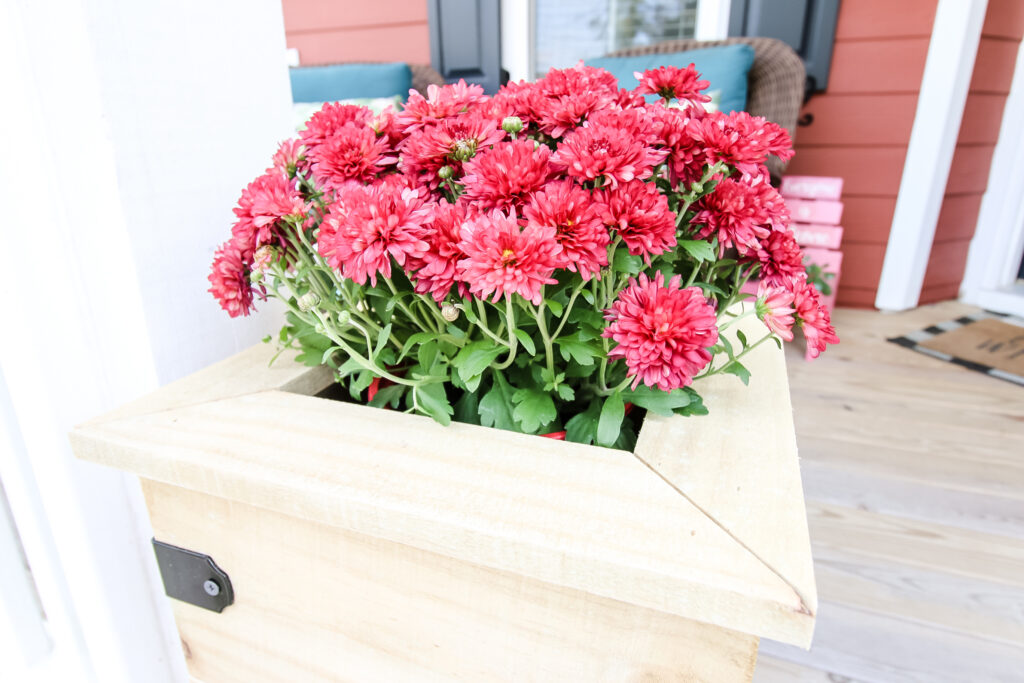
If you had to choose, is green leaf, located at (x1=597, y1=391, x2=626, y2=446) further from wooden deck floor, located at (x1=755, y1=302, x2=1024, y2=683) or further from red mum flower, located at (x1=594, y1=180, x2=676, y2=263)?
wooden deck floor, located at (x1=755, y1=302, x2=1024, y2=683)

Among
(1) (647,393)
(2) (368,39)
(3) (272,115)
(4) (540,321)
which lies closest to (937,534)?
(1) (647,393)

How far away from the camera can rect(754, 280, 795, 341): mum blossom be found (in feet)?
1.50

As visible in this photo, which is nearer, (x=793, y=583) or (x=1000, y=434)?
(x=793, y=583)

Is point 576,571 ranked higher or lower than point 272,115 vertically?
lower

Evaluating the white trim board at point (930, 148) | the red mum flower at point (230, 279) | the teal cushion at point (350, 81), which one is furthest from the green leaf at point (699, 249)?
the white trim board at point (930, 148)

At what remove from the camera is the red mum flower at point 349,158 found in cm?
47

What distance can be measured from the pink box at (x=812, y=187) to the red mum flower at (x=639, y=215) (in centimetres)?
202

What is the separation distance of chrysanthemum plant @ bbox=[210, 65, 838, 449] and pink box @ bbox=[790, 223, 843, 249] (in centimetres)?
188

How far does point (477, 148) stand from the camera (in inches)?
18.2

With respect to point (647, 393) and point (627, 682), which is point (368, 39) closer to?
point (647, 393)

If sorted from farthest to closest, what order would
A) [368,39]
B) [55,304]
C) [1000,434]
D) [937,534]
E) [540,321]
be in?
[368,39] < [1000,434] < [937,534] < [55,304] < [540,321]

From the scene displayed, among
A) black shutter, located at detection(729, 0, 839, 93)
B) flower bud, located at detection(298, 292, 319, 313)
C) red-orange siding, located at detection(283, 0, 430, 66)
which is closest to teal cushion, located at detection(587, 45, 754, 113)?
black shutter, located at detection(729, 0, 839, 93)

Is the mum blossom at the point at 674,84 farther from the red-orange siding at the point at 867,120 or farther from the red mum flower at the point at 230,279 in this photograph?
the red-orange siding at the point at 867,120

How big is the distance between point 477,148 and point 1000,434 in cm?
166
